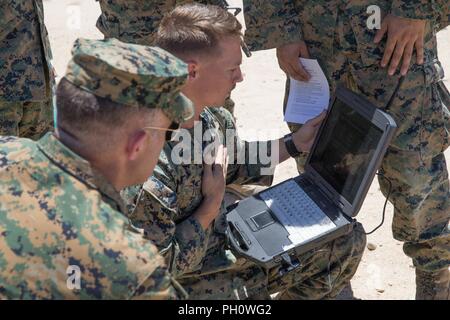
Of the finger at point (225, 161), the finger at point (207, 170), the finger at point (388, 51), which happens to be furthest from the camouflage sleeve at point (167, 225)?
the finger at point (388, 51)

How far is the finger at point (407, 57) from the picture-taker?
3.02 m

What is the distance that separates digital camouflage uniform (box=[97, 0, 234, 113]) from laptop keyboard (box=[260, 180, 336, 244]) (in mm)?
1181

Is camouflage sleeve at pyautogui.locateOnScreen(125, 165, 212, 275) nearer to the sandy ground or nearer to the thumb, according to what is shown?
the thumb

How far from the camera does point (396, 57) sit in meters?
3.04

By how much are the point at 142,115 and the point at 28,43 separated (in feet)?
6.32

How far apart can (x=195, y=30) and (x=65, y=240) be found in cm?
130

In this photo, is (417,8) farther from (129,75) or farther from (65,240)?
(65,240)

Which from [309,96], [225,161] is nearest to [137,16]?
[309,96]

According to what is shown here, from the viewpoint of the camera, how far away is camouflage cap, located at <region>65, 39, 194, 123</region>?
1.92 metres

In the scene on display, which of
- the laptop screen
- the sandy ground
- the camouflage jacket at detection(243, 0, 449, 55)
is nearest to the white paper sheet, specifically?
the camouflage jacket at detection(243, 0, 449, 55)

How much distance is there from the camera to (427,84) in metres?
3.07
